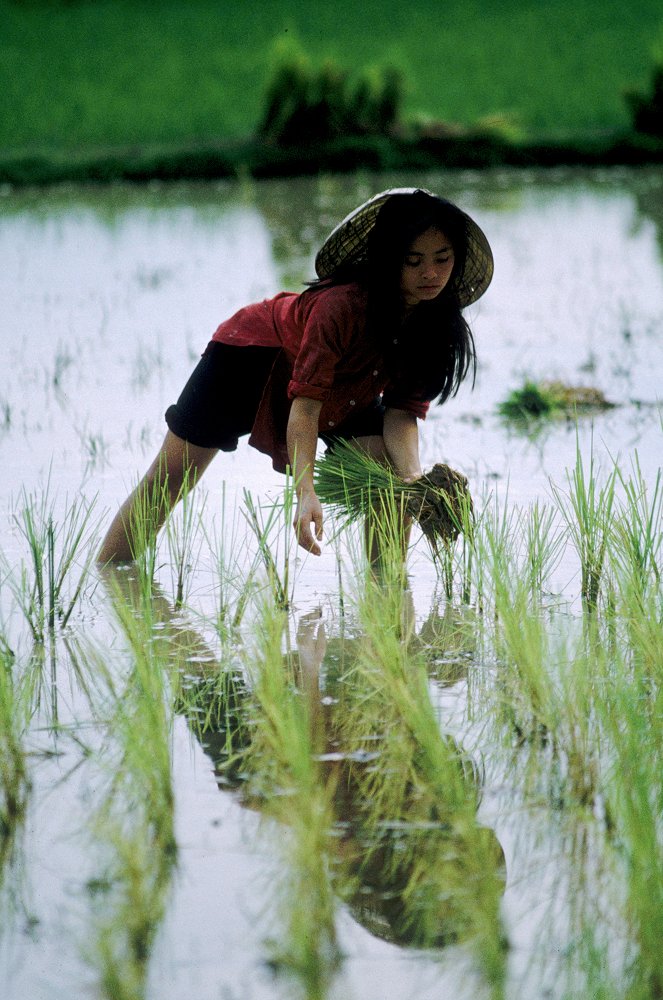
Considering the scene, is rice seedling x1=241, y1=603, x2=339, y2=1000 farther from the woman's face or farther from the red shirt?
the woman's face

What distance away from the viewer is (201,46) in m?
16.2

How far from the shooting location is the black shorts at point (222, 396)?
9.80 feet

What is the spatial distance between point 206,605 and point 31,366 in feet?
8.05

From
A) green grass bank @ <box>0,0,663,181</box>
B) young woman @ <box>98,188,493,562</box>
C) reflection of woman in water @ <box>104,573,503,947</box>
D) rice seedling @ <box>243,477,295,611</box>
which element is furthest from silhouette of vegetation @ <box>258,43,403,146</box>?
reflection of woman in water @ <box>104,573,503,947</box>

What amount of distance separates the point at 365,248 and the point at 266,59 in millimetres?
12962

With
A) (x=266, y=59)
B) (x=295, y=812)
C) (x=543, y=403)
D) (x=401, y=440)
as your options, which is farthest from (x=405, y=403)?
(x=266, y=59)

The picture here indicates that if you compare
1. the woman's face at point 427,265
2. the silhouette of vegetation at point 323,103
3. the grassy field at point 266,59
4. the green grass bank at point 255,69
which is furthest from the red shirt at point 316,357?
the grassy field at point 266,59

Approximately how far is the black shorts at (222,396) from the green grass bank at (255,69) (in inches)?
293

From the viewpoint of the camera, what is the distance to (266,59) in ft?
49.4

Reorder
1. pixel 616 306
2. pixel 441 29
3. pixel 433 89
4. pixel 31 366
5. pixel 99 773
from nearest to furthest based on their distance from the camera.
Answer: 1. pixel 99 773
2. pixel 31 366
3. pixel 616 306
4. pixel 433 89
5. pixel 441 29

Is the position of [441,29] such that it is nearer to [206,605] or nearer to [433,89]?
[433,89]

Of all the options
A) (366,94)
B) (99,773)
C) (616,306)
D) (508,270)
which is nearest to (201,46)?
(366,94)

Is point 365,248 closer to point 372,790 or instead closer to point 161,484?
point 161,484

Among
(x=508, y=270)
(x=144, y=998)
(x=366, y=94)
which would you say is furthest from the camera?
(x=366, y=94)
